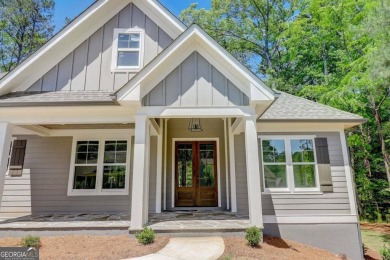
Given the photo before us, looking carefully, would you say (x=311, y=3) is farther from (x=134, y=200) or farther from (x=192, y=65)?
(x=134, y=200)

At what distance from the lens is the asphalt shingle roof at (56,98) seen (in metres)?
5.68

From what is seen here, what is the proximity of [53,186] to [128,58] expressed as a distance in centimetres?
471

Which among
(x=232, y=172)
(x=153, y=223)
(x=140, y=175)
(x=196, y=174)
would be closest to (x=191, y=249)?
(x=153, y=223)

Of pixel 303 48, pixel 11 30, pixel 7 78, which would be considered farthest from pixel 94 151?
pixel 11 30

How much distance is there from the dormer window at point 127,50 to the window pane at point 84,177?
3.36 meters

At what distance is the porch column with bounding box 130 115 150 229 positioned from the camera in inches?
203

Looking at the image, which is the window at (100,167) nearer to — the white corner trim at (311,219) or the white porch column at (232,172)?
the white porch column at (232,172)

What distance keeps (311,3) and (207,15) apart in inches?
316

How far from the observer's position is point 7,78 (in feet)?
20.7

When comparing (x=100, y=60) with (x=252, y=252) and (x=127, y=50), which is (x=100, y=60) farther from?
(x=252, y=252)

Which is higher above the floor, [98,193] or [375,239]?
[98,193]

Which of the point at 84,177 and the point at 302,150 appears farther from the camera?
the point at 84,177

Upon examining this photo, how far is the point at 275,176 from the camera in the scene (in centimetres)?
725

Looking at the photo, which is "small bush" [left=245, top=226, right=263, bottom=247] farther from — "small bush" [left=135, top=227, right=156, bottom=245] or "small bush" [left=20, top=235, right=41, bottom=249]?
"small bush" [left=20, top=235, right=41, bottom=249]
